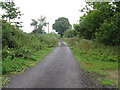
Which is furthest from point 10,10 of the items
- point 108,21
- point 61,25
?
point 61,25

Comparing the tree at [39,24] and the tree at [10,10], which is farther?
the tree at [39,24]

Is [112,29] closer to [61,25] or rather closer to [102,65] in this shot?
[102,65]

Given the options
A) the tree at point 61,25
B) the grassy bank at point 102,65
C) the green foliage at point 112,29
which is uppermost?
the tree at point 61,25

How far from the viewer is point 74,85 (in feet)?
18.4

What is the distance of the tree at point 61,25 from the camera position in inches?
3406

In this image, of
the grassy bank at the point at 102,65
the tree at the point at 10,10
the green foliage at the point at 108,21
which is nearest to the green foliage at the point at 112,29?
the green foliage at the point at 108,21

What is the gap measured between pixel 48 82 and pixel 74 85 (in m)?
→ 1.19

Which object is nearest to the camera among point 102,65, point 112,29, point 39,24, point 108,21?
point 102,65

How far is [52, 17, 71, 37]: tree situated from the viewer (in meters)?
86.5

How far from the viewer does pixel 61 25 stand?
8550cm

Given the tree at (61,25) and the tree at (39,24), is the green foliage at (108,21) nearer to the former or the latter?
the tree at (39,24)

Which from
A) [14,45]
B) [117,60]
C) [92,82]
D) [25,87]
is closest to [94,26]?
[117,60]

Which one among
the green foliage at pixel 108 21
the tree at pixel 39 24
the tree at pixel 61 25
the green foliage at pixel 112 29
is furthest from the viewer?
the tree at pixel 61 25

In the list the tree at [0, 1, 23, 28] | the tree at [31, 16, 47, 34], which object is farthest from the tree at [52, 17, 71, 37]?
the tree at [0, 1, 23, 28]
